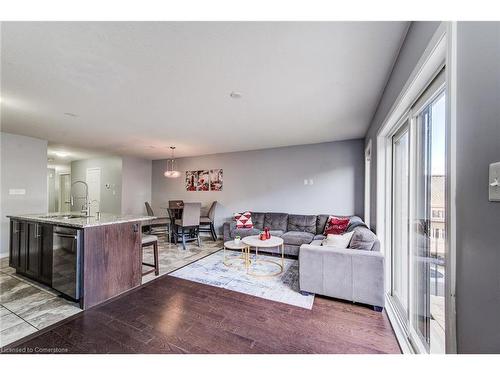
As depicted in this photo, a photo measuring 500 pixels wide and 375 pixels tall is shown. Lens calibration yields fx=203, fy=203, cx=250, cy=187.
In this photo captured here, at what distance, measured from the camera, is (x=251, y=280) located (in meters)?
2.89

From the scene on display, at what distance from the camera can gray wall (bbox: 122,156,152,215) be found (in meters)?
6.34

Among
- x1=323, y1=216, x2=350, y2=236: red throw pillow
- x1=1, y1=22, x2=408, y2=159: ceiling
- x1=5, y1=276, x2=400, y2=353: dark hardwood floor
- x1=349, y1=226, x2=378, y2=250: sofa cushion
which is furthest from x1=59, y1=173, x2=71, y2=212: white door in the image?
x1=349, y1=226, x2=378, y2=250: sofa cushion

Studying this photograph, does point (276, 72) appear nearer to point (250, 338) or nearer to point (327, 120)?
point (327, 120)

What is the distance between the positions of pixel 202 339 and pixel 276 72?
2489 millimetres

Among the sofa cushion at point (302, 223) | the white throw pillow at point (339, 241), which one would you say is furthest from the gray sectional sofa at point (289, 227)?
the white throw pillow at point (339, 241)

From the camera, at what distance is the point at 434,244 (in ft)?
4.66

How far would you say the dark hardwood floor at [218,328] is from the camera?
1.63 m

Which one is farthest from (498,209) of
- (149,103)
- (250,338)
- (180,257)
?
(180,257)

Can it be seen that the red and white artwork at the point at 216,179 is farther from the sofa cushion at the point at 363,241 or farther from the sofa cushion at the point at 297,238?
the sofa cushion at the point at 363,241

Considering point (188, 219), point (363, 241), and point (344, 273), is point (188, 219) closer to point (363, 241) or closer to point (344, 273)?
point (344, 273)

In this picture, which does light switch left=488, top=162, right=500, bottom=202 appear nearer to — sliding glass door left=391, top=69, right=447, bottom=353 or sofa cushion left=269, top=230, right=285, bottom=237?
sliding glass door left=391, top=69, right=447, bottom=353

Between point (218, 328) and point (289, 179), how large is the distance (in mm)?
3784

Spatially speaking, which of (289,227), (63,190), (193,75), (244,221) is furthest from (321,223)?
(63,190)

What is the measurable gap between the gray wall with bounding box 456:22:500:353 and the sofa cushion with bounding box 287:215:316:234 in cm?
376
